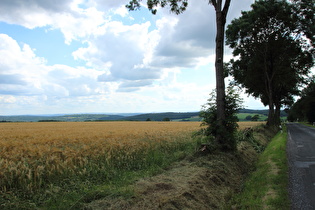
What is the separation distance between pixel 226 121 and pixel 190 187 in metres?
5.52

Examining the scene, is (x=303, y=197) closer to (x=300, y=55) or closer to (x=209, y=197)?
(x=209, y=197)

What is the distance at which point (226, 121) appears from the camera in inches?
409

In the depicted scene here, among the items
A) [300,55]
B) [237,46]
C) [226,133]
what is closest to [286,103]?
[300,55]

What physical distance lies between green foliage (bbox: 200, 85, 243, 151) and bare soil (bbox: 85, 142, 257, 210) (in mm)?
1286

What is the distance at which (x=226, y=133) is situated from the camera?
10.3 m

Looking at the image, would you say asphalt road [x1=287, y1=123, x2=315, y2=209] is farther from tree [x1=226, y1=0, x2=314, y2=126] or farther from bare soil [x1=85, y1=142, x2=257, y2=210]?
tree [x1=226, y1=0, x2=314, y2=126]

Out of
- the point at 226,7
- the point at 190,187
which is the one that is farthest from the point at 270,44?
the point at 190,187

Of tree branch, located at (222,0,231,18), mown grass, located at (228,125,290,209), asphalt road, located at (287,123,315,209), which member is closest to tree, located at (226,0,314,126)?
tree branch, located at (222,0,231,18)

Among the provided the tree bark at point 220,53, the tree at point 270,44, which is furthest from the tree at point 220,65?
the tree at point 270,44

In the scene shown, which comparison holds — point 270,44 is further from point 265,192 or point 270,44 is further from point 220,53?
point 265,192

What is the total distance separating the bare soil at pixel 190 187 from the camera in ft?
15.1

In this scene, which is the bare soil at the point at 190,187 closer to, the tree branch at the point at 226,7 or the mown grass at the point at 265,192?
the mown grass at the point at 265,192

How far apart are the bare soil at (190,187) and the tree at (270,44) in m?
21.8

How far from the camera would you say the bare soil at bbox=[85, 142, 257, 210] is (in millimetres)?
4617
